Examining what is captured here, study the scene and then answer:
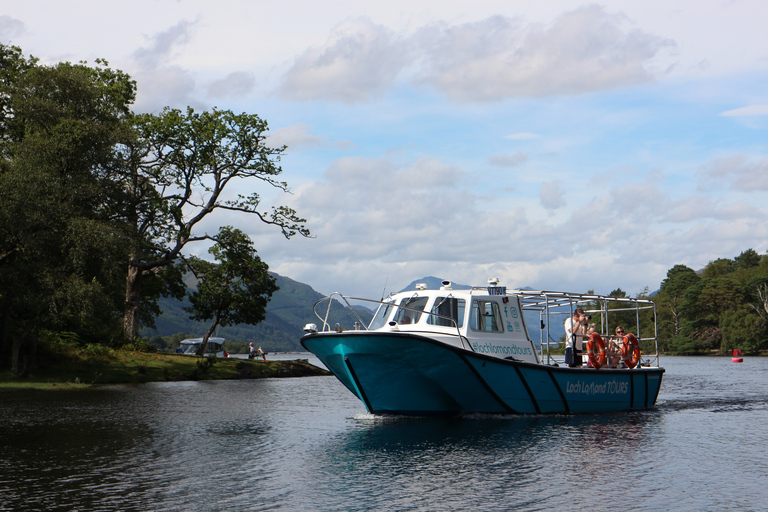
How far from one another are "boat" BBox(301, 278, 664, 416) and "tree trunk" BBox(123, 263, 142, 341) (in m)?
29.3

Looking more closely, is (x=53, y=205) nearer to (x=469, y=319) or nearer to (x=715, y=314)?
(x=469, y=319)

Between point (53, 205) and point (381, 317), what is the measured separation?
19.0 m

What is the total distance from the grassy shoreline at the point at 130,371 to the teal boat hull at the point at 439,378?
19.9 metres

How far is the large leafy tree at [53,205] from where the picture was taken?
32594 millimetres

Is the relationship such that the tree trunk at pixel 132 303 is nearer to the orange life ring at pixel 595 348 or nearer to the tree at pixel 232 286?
the tree at pixel 232 286

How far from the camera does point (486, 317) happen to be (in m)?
22.5

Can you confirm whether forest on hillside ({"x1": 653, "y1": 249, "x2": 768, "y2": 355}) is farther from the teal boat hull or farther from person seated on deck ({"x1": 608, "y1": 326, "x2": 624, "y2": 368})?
the teal boat hull

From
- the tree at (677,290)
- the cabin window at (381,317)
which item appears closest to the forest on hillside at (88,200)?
the cabin window at (381,317)

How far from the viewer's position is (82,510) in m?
11.3

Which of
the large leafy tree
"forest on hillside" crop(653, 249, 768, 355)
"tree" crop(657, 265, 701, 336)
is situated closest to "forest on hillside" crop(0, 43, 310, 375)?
the large leafy tree

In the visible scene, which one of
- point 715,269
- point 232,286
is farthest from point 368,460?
point 715,269

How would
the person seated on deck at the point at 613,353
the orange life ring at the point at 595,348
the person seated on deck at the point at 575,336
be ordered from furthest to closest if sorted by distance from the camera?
the person seated on deck at the point at 613,353
the orange life ring at the point at 595,348
the person seated on deck at the point at 575,336

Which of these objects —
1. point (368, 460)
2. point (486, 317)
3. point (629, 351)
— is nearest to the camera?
point (368, 460)

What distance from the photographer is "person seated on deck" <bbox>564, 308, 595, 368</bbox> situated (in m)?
24.2
